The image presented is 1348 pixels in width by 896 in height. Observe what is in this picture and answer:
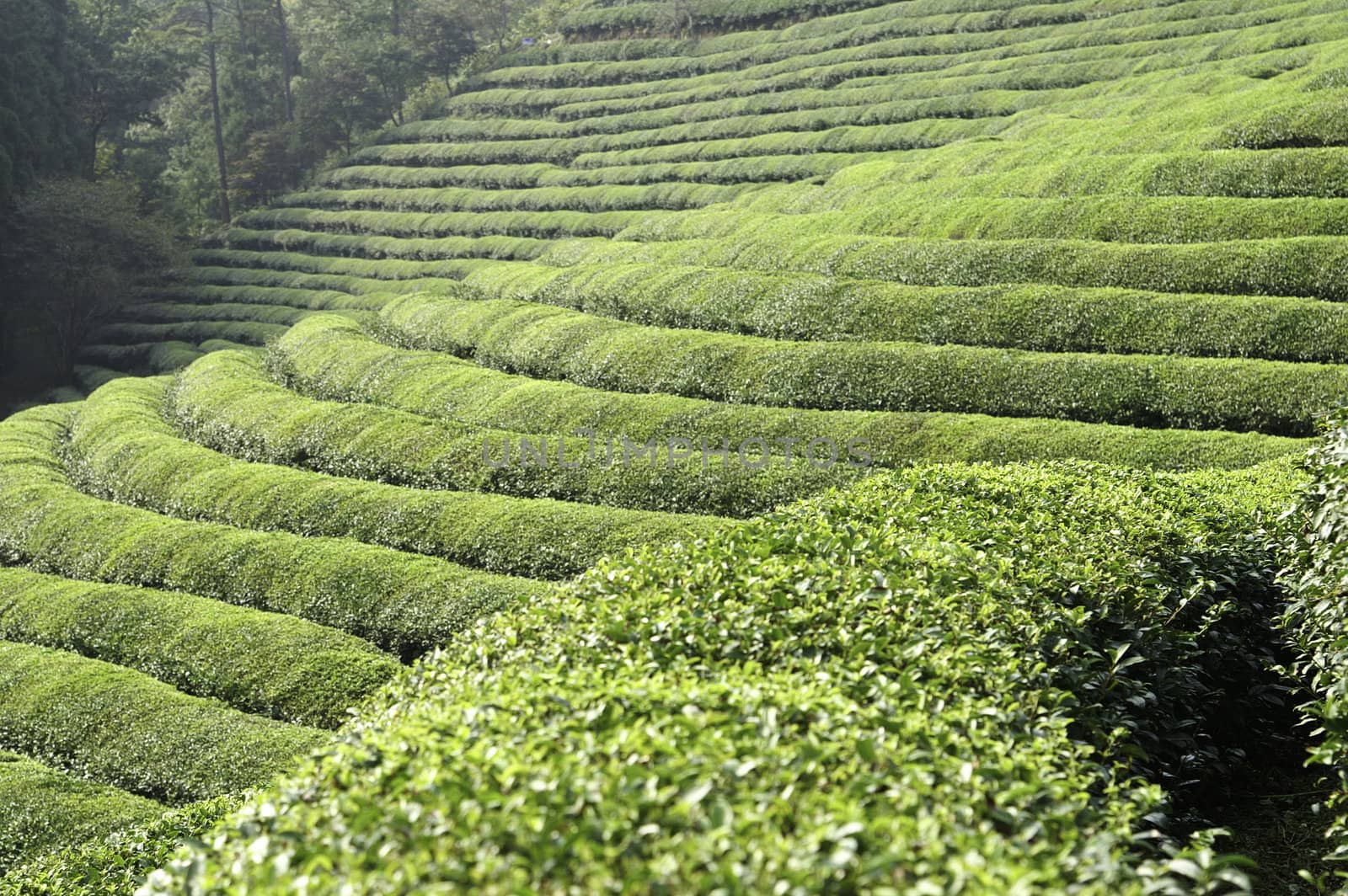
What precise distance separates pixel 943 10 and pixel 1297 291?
43.1 m

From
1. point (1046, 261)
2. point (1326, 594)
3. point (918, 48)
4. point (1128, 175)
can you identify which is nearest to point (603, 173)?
point (918, 48)

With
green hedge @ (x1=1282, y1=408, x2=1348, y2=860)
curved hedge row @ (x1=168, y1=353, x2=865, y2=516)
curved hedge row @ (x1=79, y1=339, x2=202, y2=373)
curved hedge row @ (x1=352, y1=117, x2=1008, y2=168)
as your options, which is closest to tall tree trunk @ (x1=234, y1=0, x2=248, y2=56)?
curved hedge row @ (x1=352, y1=117, x2=1008, y2=168)

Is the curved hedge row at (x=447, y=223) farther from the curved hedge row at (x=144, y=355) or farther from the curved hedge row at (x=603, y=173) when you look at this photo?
the curved hedge row at (x=144, y=355)

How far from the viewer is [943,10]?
60188mm

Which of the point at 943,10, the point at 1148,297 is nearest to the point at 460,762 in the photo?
the point at 1148,297

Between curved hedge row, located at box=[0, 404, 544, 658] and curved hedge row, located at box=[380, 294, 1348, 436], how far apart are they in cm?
818

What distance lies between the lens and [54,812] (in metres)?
A: 15.2

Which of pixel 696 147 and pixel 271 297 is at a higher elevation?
pixel 696 147

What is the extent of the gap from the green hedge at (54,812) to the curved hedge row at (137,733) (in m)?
0.60

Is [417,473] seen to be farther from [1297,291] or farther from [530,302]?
[1297,291]

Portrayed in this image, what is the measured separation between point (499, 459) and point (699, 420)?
433cm

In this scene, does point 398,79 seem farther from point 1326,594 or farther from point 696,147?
point 1326,594

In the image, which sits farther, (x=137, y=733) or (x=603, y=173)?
(x=603, y=173)

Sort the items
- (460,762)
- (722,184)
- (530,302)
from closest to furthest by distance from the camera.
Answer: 1. (460,762)
2. (530,302)
3. (722,184)
